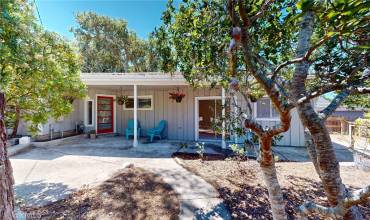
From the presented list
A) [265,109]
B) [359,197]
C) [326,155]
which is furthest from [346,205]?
[265,109]

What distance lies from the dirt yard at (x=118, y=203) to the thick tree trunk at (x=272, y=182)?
4.71 feet

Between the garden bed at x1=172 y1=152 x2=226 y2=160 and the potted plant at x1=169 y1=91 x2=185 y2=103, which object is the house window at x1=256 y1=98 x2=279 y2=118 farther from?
the potted plant at x1=169 y1=91 x2=185 y2=103

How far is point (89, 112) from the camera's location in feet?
35.7

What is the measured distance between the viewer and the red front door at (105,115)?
11.0 meters

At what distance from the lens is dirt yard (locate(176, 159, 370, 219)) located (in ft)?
11.0

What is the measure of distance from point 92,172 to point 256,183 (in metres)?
4.00

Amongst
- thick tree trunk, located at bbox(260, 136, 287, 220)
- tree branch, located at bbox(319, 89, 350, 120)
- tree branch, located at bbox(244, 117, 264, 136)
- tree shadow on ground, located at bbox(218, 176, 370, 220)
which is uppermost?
tree branch, located at bbox(319, 89, 350, 120)

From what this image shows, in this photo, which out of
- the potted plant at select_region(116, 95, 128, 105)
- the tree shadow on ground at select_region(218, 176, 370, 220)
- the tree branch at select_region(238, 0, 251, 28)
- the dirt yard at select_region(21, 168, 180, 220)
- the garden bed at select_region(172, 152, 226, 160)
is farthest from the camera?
the potted plant at select_region(116, 95, 128, 105)

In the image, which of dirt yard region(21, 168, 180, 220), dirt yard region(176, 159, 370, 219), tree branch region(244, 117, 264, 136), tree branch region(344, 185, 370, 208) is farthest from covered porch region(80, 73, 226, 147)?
tree branch region(344, 185, 370, 208)

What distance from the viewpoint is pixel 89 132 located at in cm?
1033

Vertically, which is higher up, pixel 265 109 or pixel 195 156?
pixel 265 109

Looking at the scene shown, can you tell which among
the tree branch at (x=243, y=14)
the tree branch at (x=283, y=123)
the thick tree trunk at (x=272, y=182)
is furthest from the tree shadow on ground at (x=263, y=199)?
the tree branch at (x=243, y=14)

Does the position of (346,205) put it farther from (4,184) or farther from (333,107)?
(4,184)

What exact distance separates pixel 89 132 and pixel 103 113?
1.38 m
